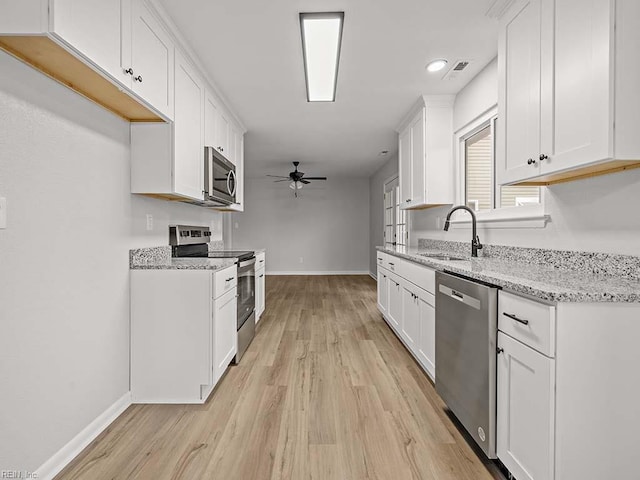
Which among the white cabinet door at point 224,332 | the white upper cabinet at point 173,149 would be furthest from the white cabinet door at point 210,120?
the white cabinet door at point 224,332

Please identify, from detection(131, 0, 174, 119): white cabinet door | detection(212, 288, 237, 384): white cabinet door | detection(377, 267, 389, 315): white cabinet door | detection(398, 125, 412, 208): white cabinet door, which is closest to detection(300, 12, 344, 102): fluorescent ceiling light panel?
detection(131, 0, 174, 119): white cabinet door

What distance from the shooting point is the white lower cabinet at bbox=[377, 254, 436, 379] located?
239 cm

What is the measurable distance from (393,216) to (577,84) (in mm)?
5052

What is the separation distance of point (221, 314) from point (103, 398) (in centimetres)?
80

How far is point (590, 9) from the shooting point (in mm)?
1396

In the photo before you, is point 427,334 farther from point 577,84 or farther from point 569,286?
point 577,84

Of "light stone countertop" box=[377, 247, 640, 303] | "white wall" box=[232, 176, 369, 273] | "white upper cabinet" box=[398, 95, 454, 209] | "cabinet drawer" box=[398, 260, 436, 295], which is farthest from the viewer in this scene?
"white wall" box=[232, 176, 369, 273]

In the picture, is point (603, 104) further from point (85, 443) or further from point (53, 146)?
point (85, 443)

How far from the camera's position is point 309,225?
8641 millimetres

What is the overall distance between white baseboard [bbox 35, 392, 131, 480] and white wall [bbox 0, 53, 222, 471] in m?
0.03

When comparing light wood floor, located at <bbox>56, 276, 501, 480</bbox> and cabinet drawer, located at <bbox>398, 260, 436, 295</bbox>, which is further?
cabinet drawer, located at <bbox>398, 260, 436, 295</bbox>

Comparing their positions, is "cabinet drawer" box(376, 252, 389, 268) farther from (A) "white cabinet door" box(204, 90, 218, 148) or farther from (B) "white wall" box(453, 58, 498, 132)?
(A) "white cabinet door" box(204, 90, 218, 148)

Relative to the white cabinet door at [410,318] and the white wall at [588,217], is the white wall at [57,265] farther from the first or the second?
the white wall at [588,217]

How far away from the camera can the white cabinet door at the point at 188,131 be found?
2.36 m
